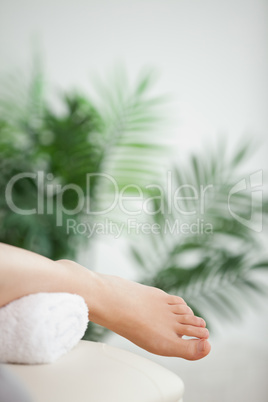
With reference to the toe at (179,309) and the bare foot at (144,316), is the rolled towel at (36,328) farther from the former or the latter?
the toe at (179,309)

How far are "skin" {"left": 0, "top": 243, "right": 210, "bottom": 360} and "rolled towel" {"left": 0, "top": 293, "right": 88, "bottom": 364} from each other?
2cm

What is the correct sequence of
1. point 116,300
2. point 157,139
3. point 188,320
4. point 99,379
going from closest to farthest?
point 99,379 → point 116,300 → point 188,320 → point 157,139

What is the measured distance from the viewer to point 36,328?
52cm

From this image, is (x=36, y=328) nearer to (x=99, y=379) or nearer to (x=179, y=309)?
(x=99, y=379)

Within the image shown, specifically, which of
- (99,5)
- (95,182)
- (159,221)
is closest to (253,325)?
(159,221)

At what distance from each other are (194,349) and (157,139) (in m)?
1.15

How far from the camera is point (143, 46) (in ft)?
6.02

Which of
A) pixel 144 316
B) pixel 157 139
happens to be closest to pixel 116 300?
pixel 144 316

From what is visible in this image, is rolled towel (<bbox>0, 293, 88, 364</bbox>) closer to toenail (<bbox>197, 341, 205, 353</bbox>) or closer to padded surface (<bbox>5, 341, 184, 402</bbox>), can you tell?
padded surface (<bbox>5, 341, 184, 402</bbox>)

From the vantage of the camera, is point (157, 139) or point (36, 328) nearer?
point (36, 328)

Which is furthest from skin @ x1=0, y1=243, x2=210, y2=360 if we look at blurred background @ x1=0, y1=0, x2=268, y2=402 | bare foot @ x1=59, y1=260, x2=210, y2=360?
blurred background @ x1=0, y1=0, x2=268, y2=402

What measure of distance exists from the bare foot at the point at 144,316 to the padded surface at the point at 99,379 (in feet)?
0.33

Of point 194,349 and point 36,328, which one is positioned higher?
point 36,328

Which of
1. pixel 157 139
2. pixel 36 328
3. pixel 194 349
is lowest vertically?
pixel 194 349
